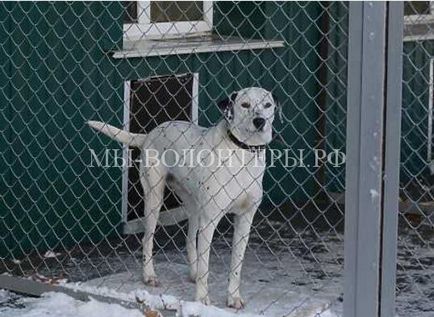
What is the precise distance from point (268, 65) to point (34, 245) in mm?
2167

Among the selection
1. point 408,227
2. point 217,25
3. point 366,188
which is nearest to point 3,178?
point 217,25

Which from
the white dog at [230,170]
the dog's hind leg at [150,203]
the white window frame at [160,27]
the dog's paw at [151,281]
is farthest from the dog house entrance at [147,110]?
the white dog at [230,170]

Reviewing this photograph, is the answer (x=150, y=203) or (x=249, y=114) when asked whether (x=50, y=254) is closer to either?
(x=150, y=203)

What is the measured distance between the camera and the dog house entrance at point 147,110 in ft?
21.0

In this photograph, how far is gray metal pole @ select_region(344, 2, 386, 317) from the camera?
321 centimetres

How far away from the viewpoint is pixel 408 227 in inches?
267

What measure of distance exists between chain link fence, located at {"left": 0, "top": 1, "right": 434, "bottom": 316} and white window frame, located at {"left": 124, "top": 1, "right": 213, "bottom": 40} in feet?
0.03

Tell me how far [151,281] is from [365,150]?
2.29m

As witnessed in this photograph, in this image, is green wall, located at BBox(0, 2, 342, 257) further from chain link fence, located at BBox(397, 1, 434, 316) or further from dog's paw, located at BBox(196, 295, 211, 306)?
dog's paw, located at BBox(196, 295, 211, 306)

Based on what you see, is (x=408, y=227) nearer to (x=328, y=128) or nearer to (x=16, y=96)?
(x=328, y=128)

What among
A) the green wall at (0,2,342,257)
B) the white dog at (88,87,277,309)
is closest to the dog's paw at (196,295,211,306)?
the white dog at (88,87,277,309)

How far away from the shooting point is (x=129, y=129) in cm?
644

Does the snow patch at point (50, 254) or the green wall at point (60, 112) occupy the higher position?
the green wall at point (60, 112)

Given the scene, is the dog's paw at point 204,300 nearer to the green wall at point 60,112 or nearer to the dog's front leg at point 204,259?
the dog's front leg at point 204,259
